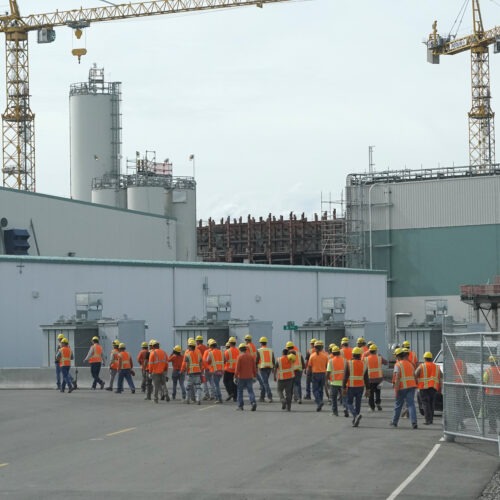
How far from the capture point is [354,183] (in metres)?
76.4

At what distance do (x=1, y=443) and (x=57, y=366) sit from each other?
41.1 feet

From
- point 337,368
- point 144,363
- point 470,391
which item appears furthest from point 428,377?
point 144,363

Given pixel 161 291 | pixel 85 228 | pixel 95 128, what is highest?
pixel 95 128

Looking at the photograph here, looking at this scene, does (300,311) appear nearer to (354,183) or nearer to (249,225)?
(354,183)

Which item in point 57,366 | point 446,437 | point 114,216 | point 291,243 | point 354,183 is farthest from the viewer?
point 291,243

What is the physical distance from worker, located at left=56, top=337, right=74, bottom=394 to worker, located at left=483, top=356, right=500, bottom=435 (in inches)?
619

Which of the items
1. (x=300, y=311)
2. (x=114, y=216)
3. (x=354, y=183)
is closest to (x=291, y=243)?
(x=354, y=183)

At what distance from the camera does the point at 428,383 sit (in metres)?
24.6

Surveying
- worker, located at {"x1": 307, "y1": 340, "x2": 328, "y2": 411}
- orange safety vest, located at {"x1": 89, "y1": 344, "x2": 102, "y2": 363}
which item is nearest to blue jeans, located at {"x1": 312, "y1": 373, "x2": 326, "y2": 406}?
worker, located at {"x1": 307, "y1": 340, "x2": 328, "y2": 411}

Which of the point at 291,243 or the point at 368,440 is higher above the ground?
the point at 291,243

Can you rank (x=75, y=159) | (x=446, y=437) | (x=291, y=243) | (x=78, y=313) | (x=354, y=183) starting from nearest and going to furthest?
(x=446, y=437) → (x=78, y=313) → (x=354, y=183) → (x=75, y=159) → (x=291, y=243)

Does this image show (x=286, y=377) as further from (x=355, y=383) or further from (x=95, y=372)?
(x=95, y=372)

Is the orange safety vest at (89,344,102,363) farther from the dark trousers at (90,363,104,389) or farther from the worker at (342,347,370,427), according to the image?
the worker at (342,347,370,427)

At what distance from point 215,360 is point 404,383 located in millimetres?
7780
